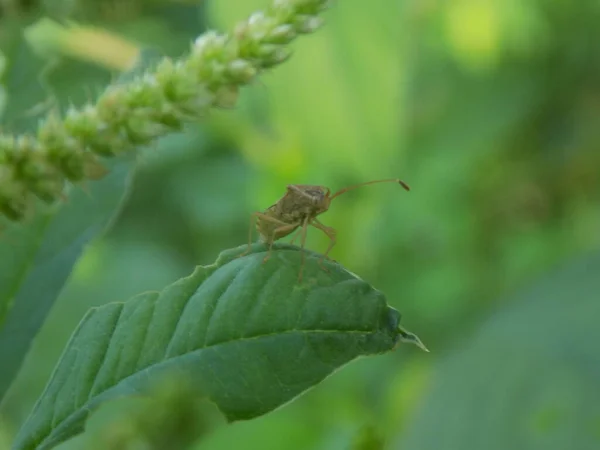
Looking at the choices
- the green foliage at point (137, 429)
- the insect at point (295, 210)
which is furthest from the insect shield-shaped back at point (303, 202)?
the green foliage at point (137, 429)

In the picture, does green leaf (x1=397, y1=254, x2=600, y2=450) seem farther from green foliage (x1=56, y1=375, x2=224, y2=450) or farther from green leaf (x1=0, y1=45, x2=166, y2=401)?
green leaf (x1=0, y1=45, x2=166, y2=401)

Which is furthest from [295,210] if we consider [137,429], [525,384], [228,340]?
[525,384]

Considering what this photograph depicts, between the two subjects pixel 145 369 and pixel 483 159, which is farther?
pixel 483 159

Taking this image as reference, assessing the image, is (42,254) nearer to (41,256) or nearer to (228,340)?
(41,256)

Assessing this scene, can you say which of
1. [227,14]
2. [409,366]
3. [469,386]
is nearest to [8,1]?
[227,14]

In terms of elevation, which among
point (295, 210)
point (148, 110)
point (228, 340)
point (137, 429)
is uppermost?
point (148, 110)

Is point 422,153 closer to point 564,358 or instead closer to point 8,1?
point 564,358

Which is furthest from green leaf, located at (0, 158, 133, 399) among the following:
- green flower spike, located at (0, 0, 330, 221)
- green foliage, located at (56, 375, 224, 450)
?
Result: green foliage, located at (56, 375, 224, 450)
